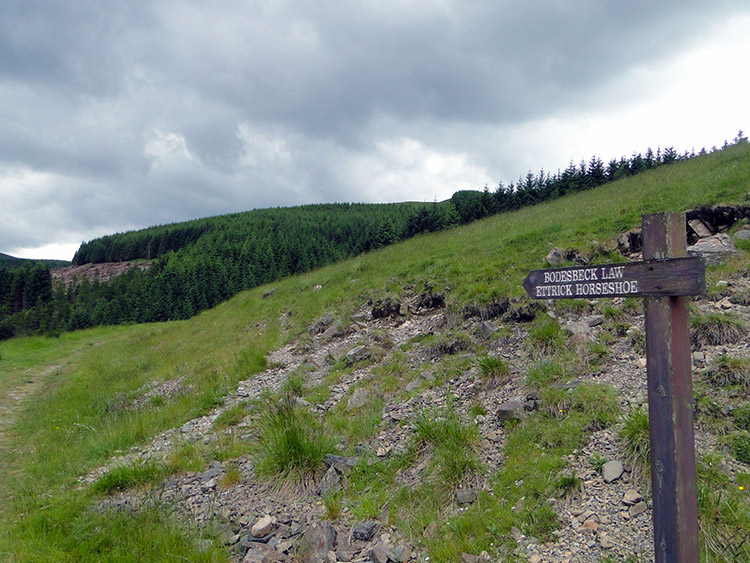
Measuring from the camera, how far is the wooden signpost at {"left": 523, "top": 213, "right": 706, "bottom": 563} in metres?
2.93

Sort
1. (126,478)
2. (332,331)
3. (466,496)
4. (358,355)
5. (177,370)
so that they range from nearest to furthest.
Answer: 1. (466,496)
2. (126,478)
3. (358,355)
4. (332,331)
5. (177,370)

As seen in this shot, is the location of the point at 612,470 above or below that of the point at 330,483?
above

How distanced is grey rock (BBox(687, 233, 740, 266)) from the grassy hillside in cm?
181

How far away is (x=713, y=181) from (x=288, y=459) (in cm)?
1340

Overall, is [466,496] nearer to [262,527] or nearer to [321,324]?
[262,527]

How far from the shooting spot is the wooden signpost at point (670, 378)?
2.93 meters

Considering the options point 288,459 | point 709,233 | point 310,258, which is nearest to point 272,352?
point 288,459

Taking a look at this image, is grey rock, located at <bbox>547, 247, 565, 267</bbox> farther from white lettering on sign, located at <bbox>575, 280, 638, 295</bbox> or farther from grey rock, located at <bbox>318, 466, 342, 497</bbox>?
white lettering on sign, located at <bbox>575, 280, 638, 295</bbox>

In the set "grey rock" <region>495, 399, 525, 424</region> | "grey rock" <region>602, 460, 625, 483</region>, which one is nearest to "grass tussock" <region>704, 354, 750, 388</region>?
"grey rock" <region>602, 460, 625, 483</region>

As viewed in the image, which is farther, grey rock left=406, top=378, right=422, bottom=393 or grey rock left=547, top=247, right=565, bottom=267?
grey rock left=547, top=247, right=565, bottom=267

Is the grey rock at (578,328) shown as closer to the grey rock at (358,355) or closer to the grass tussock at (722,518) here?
the grass tussock at (722,518)

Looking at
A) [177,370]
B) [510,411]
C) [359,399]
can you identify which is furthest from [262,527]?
[177,370]

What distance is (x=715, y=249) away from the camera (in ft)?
29.8

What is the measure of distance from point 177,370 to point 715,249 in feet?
49.7
